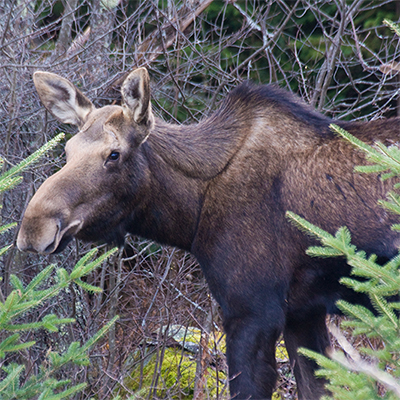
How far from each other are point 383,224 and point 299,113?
3.34 feet

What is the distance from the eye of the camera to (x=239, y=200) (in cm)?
381

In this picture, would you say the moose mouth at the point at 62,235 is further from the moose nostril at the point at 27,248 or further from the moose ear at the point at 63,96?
the moose ear at the point at 63,96

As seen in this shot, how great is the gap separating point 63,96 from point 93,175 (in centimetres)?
88

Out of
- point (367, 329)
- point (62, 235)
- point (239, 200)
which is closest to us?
point (367, 329)

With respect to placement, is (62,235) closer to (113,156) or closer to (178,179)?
(113,156)

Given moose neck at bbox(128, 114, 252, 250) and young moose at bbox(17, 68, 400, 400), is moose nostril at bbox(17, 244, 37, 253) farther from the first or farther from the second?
moose neck at bbox(128, 114, 252, 250)

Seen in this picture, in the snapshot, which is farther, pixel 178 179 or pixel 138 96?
pixel 178 179

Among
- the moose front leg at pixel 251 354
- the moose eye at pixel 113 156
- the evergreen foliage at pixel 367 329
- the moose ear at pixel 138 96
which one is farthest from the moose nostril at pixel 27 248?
the evergreen foliage at pixel 367 329

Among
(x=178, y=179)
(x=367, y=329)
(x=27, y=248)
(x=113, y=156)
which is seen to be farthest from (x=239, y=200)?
(x=367, y=329)

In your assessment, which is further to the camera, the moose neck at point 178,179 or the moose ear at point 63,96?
the moose ear at point 63,96

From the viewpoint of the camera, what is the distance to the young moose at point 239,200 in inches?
142

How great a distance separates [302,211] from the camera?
12.3 feet

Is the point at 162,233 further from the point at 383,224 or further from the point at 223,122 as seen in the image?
the point at 383,224

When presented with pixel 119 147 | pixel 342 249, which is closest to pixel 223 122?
pixel 119 147
